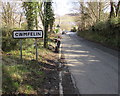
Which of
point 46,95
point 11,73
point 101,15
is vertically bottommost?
point 46,95

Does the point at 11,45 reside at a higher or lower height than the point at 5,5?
lower

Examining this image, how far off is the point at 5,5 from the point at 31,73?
19300mm

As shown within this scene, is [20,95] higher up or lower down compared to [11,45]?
lower down

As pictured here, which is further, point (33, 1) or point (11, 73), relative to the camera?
point (33, 1)

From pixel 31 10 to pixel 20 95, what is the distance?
987 cm

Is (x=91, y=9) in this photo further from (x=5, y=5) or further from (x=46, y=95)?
(x=46, y=95)

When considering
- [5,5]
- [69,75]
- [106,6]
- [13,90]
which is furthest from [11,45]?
[106,6]

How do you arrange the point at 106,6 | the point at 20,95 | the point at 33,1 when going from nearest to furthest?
the point at 20,95 → the point at 33,1 → the point at 106,6

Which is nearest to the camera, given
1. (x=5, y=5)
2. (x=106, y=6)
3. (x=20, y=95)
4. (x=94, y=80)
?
(x=20, y=95)

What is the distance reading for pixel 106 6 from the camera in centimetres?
2934

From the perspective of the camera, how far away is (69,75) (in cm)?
739

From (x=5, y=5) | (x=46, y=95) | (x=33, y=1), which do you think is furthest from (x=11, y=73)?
(x=5, y=5)

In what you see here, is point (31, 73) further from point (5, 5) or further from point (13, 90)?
point (5, 5)

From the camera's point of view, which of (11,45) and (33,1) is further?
(33,1)
